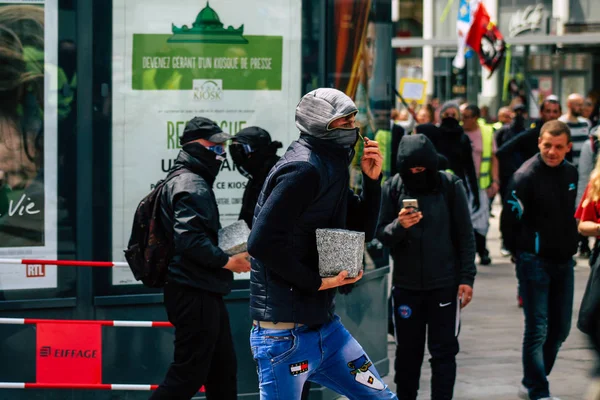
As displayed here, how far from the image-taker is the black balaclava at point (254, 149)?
6.32 metres

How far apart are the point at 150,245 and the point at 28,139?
1.43m

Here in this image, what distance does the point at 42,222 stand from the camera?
6523mm

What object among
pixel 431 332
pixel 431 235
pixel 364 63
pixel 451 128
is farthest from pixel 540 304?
pixel 451 128

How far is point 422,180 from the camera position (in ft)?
21.0

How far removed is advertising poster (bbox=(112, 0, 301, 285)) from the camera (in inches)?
260

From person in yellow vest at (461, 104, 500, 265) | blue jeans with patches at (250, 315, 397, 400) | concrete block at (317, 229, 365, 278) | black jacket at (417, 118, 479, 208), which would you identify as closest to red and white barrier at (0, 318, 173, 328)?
blue jeans with patches at (250, 315, 397, 400)

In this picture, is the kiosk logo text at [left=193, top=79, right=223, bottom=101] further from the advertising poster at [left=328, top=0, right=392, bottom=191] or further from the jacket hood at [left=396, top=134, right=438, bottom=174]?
the jacket hood at [left=396, top=134, right=438, bottom=174]

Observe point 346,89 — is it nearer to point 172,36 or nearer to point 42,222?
point 172,36

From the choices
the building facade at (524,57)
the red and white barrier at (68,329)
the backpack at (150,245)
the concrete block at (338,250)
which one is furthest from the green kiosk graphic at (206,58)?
the building facade at (524,57)

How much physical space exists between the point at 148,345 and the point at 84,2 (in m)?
2.03

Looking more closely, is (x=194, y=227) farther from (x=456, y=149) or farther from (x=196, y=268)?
(x=456, y=149)

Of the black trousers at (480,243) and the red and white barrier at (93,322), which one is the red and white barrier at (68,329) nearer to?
the red and white barrier at (93,322)

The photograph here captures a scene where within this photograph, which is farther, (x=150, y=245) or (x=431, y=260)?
(x=431, y=260)

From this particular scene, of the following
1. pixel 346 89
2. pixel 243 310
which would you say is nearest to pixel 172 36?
pixel 346 89
